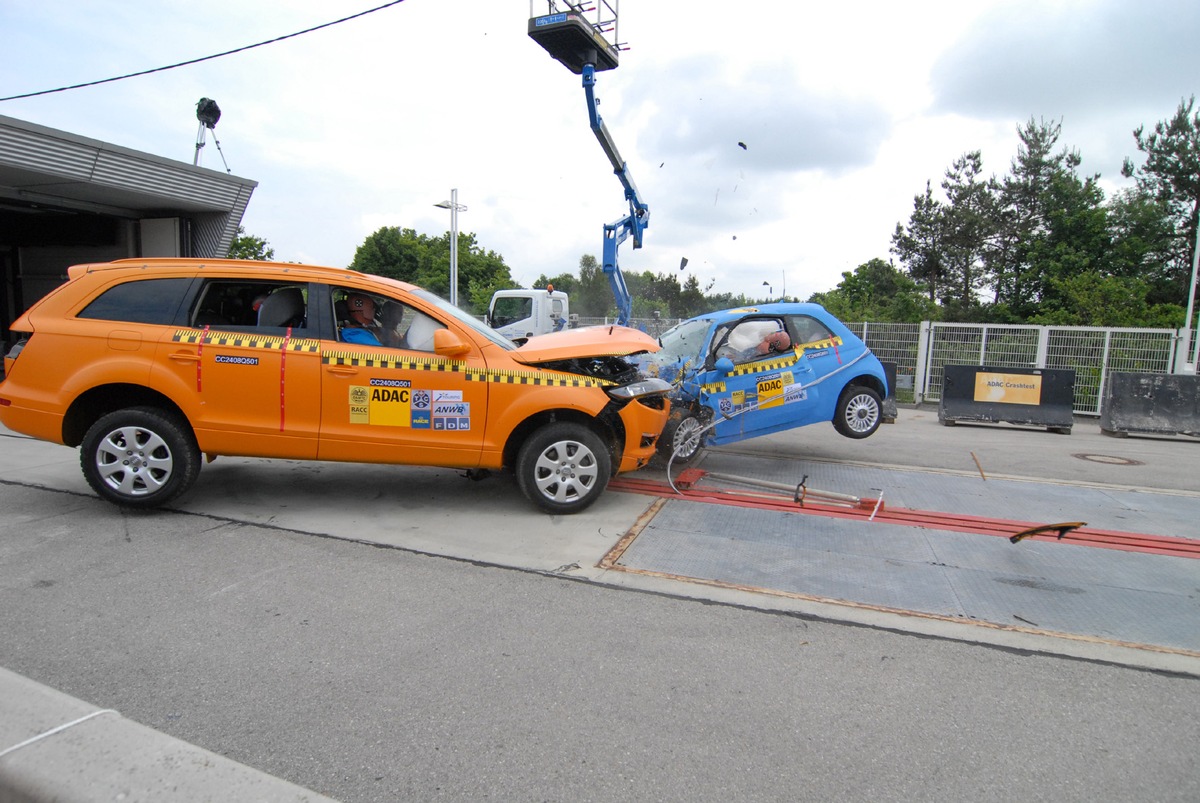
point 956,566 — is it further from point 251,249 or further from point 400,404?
point 251,249

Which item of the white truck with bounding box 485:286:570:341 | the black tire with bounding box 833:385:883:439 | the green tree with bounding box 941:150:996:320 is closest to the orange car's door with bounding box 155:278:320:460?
the black tire with bounding box 833:385:883:439

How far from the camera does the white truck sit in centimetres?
1491

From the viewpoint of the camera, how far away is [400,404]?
17.4ft

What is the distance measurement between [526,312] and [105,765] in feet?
43.8

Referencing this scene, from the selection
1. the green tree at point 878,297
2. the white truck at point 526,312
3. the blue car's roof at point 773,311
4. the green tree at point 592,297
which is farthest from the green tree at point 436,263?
the blue car's roof at point 773,311

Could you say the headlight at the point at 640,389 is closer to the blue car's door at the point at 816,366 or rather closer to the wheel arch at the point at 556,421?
the wheel arch at the point at 556,421

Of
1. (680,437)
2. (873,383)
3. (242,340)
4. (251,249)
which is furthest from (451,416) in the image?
(251,249)

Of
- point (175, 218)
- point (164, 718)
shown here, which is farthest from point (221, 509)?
point (175, 218)

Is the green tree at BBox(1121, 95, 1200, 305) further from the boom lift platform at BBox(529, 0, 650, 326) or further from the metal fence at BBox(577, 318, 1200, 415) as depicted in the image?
the boom lift platform at BBox(529, 0, 650, 326)

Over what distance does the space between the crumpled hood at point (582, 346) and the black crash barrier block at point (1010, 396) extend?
9.73 m

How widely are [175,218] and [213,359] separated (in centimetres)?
1148

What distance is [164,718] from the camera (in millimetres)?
2703

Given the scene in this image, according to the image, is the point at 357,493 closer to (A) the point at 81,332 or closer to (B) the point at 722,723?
(A) the point at 81,332

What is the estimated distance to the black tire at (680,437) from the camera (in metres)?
6.91
